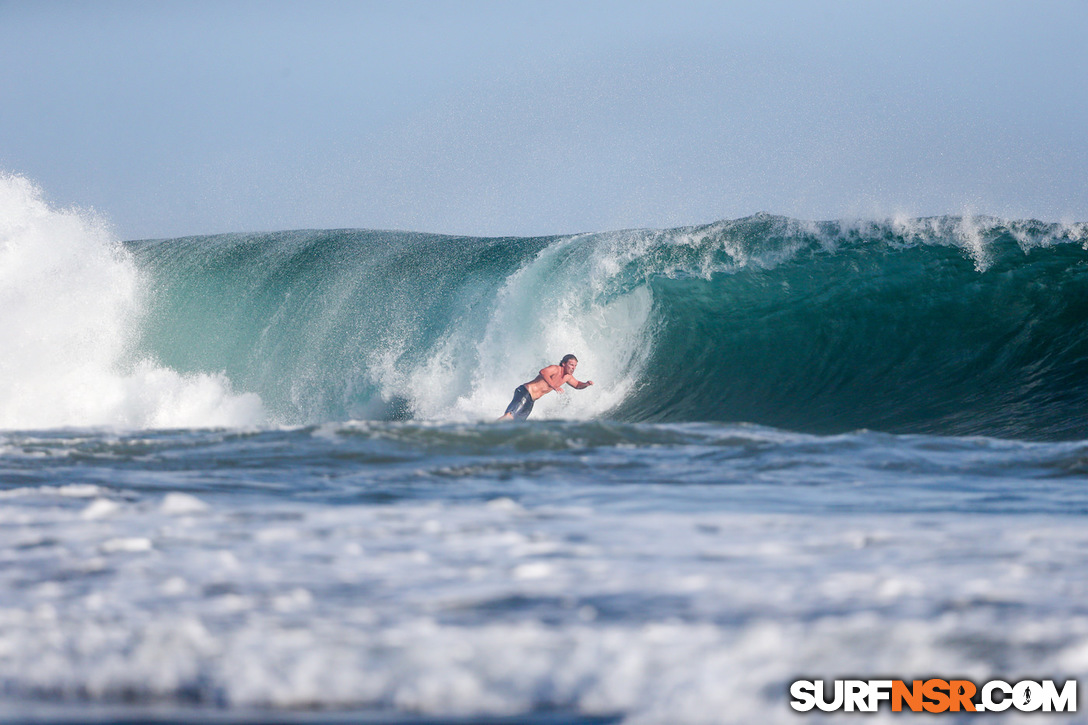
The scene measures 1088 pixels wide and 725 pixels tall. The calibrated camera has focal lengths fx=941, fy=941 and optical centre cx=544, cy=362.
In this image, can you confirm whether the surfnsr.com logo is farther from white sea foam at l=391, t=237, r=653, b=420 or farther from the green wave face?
white sea foam at l=391, t=237, r=653, b=420

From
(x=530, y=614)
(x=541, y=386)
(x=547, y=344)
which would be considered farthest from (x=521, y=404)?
(x=530, y=614)

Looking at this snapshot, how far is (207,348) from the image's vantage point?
14.3 meters

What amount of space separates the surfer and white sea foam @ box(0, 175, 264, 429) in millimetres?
4636

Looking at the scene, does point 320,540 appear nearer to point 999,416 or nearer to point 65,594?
point 65,594

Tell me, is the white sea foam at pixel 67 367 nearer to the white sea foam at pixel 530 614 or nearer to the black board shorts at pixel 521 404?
the black board shorts at pixel 521 404

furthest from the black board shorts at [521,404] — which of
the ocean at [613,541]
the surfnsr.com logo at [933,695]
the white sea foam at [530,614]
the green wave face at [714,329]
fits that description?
the surfnsr.com logo at [933,695]

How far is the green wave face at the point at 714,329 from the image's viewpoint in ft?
31.4

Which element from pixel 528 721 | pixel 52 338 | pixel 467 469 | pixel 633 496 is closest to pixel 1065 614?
pixel 528 721

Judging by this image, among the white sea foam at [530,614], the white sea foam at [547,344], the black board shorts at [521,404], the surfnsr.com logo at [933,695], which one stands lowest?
the surfnsr.com logo at [933,695]

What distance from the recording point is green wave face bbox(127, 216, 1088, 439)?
9586 mm

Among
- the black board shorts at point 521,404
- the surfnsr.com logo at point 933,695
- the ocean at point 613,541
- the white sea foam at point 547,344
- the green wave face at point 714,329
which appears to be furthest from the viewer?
the white sea foam at point 547,344

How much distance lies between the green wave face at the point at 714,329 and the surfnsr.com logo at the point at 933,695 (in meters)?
6.92

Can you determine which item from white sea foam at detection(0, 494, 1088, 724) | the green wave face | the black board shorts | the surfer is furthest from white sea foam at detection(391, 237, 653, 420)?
white sea foam at detection(0, 494, 1088, 724)

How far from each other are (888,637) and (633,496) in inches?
66.5
